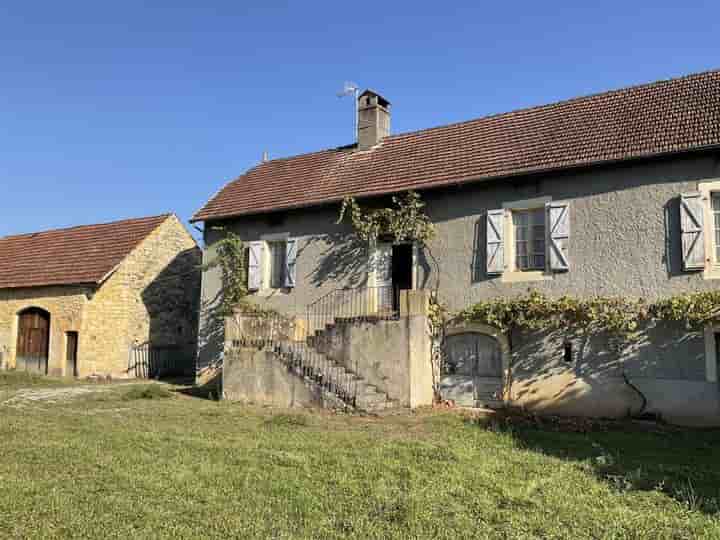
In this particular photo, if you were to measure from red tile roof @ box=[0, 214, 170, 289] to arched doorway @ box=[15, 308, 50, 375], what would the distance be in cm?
111

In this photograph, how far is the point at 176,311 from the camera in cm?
2170

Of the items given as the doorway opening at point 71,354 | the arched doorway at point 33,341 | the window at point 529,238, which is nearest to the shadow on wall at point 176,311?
the doorway opening at point 71,354

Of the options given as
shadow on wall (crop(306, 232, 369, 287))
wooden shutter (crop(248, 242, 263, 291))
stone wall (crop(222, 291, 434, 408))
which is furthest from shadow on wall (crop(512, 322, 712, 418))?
wooden shutter (crop(248, 242, 263, 291))

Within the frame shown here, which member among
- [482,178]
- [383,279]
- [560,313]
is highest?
[482,178]

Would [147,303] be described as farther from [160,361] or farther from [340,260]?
[340,260]

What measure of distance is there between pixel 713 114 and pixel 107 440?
12.0 m

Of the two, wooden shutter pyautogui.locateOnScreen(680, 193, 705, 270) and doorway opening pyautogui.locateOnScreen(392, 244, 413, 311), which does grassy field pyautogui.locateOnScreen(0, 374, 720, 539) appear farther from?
doorway opening pyautogui.locateOnScreen(392, 244, 413, 311)

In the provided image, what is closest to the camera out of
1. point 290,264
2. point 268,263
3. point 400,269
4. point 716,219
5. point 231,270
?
point 716,219

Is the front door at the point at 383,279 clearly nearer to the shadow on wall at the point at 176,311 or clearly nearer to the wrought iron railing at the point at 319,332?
the wrought iron railing at the point at 319,332

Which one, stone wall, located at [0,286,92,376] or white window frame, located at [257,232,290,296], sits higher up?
white window frame, located at [257,232,290,296]

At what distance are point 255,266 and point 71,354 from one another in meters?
7.77

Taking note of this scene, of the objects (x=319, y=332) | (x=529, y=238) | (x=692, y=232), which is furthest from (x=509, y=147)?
(x=319, y=332)

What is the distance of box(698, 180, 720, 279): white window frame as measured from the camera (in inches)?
415

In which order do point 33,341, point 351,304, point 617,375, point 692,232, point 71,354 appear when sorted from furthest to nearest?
1. point 33,341
2. point 71,354
3. point 351,304
4. point 617,375
5. point 692,232
